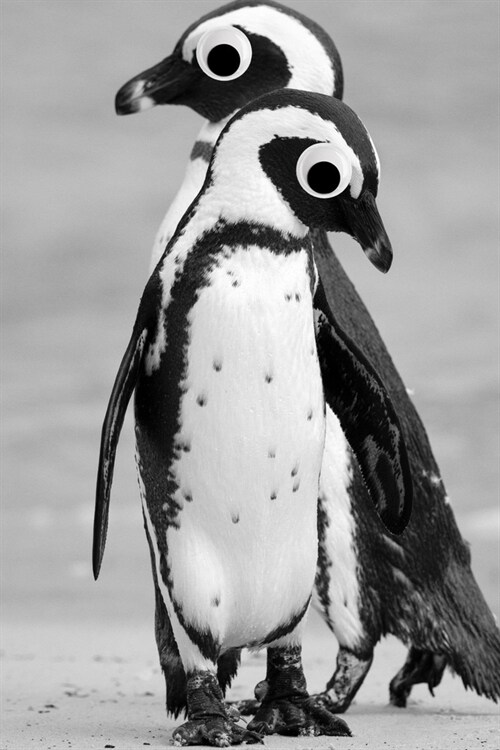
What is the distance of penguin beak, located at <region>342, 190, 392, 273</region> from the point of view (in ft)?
9.15

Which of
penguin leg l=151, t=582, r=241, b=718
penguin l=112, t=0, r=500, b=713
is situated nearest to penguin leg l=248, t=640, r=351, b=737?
penguin leg l=151, t=582, r=241, b=718

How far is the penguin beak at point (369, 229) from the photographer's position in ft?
9.15

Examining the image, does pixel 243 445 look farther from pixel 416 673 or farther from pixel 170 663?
pixel 416 673

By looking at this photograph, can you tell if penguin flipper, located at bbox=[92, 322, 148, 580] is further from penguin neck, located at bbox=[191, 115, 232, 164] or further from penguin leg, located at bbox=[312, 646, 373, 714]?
penguin neck, located at bbox=[191, 115, 232, 164]

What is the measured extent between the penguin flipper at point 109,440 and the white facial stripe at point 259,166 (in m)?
0.34

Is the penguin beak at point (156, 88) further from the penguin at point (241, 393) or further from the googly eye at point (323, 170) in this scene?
the googly eye at point (323, 170)

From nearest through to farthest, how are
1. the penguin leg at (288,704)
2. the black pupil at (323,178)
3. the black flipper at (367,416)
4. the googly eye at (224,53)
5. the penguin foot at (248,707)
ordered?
1. the black pupil at (323,178)
2. the penguin leg at (288,704)
3. the black flipper at (367,416)
4. the penguin foot at (248,707)
5. the googly eye at (224,53)

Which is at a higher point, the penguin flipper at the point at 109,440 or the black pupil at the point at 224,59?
the black pupil at the point at 224,59

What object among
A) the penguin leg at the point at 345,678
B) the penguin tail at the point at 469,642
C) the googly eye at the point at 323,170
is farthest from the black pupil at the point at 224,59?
the penguin leg at the point at 345,678

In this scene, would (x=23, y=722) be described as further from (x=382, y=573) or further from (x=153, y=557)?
(x=382, y=573)

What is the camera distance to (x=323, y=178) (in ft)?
9.11

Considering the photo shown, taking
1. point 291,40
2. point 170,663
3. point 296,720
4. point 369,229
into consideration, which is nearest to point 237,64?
point 291,40

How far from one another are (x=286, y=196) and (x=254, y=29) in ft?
3.57

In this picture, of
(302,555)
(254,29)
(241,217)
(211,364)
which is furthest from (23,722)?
(254,29)
